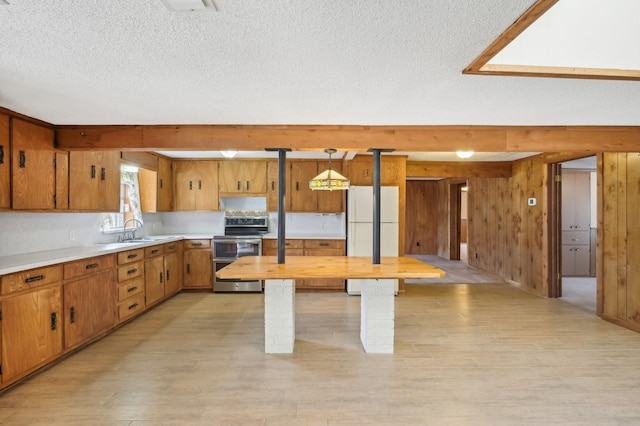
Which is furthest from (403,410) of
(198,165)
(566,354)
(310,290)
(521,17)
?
(198,165)

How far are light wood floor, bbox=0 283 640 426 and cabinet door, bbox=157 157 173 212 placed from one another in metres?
1.82

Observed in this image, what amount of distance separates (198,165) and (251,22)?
14.2 ft

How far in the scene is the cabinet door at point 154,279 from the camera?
414cm

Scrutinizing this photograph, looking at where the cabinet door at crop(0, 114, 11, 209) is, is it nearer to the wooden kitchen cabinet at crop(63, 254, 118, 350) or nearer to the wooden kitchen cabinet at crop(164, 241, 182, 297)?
the wooden kitchen cabinet at crop(63, 254, 118, 350)

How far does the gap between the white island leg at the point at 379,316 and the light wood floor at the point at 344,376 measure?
0.11 metres

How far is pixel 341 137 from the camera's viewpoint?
316cm

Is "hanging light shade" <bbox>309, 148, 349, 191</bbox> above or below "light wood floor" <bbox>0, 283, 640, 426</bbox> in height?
above

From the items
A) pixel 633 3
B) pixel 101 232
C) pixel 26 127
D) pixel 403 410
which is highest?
pixel 633 3

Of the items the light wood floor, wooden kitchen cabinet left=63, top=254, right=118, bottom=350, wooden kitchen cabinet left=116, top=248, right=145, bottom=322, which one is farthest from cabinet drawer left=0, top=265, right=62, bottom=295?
wooden kitchen cabinet left=116, top=248, right=145, bottom=322

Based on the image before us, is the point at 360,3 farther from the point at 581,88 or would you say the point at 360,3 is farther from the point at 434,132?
the point at 434,132

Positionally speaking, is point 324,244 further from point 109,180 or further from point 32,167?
point 32,167

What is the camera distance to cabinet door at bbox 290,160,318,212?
541 cm

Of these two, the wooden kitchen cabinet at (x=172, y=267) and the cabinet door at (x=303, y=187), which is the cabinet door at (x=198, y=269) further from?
the cabinet door at (x=303, y=187)

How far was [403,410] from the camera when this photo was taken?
2162mm
